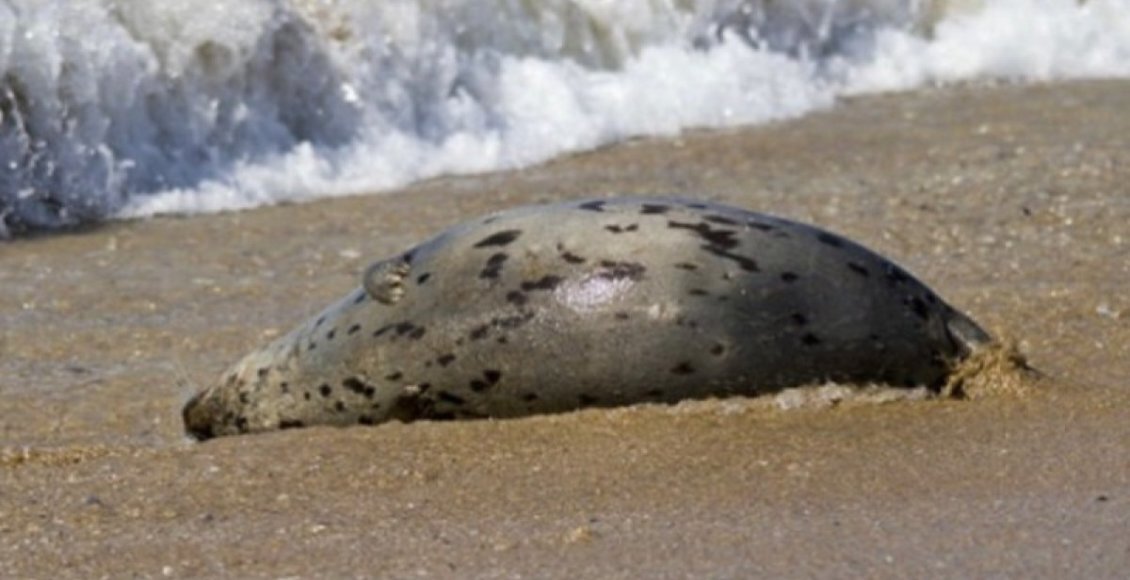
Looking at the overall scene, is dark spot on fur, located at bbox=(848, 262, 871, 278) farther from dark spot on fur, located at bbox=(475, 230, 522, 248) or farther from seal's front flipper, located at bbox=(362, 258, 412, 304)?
seal's front flipper, located at bbox=(362, 258, 412, 304)

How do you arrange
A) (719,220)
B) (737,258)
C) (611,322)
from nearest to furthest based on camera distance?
(611,322) → (737,258) → (719,220)

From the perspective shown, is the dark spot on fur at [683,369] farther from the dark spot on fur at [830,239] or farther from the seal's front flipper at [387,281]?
the seal's front flipper at [387,281]

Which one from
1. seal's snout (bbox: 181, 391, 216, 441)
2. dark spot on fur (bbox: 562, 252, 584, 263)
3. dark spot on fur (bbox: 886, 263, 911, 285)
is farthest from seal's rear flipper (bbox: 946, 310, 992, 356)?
seal's snout (bbox: 181, 391, 216, 441)

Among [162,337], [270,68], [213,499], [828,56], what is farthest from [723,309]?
[828,56]

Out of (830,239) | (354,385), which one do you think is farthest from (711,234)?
(354,385)

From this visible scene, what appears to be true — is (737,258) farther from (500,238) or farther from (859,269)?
(500,238)

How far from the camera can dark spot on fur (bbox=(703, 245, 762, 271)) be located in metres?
5.37

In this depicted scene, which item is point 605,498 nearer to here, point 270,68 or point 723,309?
point 723,309

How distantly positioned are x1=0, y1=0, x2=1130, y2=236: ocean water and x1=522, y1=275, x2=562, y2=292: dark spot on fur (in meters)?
3.67

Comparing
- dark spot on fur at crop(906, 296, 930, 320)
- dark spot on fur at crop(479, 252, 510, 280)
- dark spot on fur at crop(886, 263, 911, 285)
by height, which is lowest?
dark spot on fur at crop(906, 296, 930, 320)

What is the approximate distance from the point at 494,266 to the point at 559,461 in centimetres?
57

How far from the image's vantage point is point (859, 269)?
17.9 feet

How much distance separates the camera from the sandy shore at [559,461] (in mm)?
4328

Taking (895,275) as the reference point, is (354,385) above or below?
below
